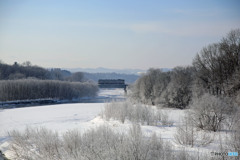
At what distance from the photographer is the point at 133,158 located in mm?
7242

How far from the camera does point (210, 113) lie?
14.2 m

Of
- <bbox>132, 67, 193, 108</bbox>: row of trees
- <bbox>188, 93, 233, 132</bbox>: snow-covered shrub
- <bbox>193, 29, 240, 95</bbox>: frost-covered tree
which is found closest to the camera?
<bbox>188, 93, 233, 132</bbox>: snow-covered shrub

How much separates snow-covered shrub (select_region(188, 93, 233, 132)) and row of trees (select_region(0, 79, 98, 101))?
61914 millimetres

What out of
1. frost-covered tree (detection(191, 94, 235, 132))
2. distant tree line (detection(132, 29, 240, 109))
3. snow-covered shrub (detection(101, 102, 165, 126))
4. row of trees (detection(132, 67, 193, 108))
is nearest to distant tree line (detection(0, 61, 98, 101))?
row of trees (detection(132, 67, 193, 108))

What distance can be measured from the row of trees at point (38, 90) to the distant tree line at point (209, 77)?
4215 cm

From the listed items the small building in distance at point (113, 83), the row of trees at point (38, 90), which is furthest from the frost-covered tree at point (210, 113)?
the small building in distance at point (113, 83)

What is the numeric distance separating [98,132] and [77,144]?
3.65 feet

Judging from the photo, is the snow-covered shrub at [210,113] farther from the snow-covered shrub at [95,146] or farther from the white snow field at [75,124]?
the snow-covered shrub at [95,146]

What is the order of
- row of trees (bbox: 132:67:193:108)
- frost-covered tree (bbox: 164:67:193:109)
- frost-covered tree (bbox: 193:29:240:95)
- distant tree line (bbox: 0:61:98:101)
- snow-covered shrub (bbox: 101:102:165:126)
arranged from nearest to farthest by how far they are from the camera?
snow-covered shrub (bbox: 101:102:165:126) < frost-covered tree (bbox: 193:29:240:95) < frost-covered tree (bbox: 164:67:193:109) < row of trees (bbox: 132:67:193:108) < distant tree line (bbox: 0:61:98:101)

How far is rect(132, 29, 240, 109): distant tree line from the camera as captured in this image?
100 ft

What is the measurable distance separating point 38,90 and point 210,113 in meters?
69.9

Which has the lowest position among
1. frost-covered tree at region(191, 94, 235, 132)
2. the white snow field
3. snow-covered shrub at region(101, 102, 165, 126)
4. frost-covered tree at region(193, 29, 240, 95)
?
the white snow field

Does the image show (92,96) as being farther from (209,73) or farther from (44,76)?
(209,73)

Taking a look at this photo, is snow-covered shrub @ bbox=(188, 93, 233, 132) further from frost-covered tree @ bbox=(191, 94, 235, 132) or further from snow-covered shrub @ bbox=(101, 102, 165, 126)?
snow-covered shrub @ bbox=(101, 102, 165, 126)
